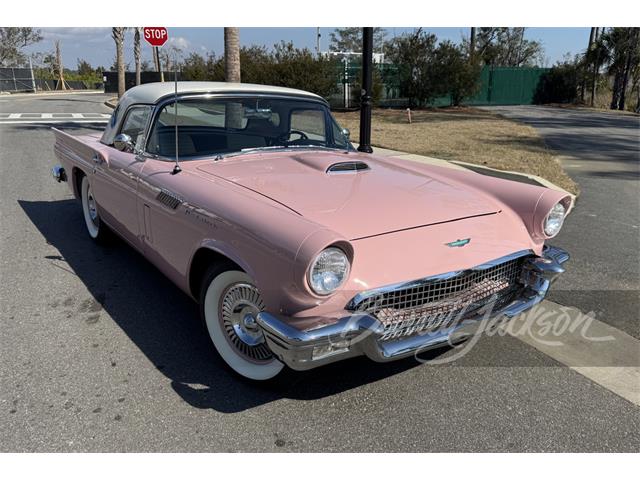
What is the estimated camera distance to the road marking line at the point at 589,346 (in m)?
2.90

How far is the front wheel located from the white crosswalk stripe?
16223mm

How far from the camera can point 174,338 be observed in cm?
326

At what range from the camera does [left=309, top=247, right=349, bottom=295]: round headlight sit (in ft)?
7.33

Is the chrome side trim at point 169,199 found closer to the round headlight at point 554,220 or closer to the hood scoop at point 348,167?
the hood scoop at point 348,167

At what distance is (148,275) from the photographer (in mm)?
4270

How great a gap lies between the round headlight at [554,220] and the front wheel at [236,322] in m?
1.79

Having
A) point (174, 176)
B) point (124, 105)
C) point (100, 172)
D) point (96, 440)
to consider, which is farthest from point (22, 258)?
point (96, 440)

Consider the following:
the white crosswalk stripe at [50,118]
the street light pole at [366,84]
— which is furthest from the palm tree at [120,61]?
the street light pole at [366,84]

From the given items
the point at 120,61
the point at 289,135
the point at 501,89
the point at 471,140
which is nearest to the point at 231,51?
the point at 471,140

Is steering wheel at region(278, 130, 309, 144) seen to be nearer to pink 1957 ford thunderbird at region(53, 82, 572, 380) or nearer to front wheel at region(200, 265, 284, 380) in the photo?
pink 1957 ford thunderbird at region(53, 82, 572, 380)

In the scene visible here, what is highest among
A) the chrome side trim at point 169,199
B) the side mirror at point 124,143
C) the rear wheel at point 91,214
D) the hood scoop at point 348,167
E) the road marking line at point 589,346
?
the side mirror at point 124,143

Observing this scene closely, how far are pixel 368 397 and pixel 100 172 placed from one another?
3.02 metres

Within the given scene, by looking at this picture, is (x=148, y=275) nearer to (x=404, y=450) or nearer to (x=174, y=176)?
(x=174, y=176)

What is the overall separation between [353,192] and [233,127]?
1.36 meters
